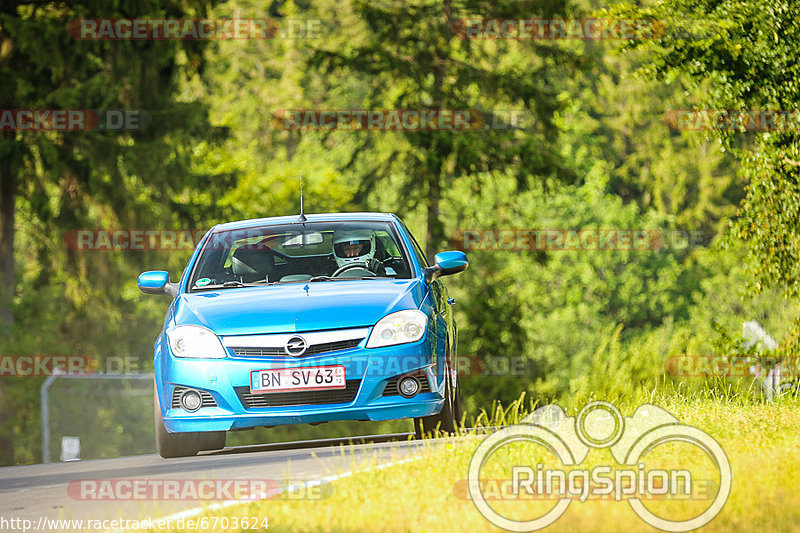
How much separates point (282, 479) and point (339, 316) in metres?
1.20

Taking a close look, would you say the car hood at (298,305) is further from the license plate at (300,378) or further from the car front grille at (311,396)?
the car front grille at (311,396)

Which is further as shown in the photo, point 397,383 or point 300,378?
point 397,383

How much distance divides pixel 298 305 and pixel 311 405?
29.1 inches

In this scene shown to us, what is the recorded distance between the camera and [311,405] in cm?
823

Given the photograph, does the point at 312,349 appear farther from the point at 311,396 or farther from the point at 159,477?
the point at 159,477

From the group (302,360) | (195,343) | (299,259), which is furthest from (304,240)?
(302,360)

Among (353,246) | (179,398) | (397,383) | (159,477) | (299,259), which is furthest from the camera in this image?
(299,259)

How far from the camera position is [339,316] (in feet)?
27.2

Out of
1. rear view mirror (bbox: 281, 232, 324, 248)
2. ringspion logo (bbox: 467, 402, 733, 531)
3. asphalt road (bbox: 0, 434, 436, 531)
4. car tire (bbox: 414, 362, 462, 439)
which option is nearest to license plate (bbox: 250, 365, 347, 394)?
asphalt road (bbox: 0, 434, 436, 531)

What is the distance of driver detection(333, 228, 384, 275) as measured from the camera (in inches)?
395

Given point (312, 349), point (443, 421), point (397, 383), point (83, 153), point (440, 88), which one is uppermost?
point (440, 88)

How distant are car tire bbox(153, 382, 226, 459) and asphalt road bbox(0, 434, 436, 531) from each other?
0.09 metres

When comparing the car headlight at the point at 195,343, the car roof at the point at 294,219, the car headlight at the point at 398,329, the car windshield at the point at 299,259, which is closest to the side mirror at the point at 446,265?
the car windshield at the point at 299,259

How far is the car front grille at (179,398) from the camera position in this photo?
833 centimetres
